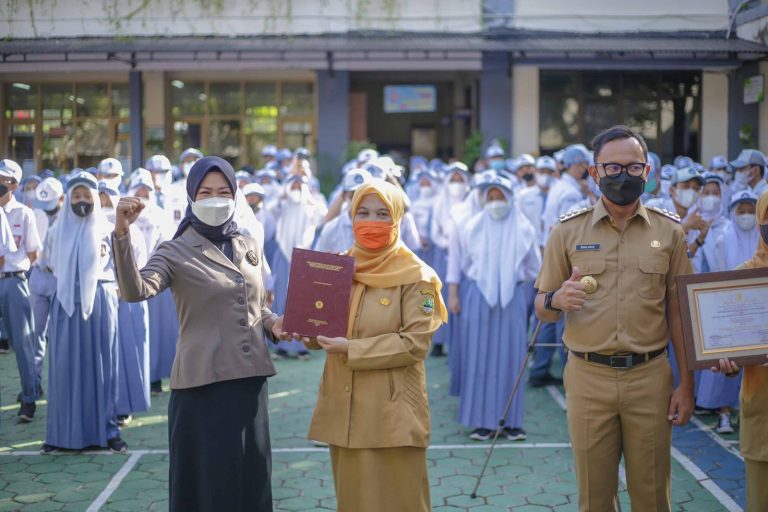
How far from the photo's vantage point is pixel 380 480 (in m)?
4.15

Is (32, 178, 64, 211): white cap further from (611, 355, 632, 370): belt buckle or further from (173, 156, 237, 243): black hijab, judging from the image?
(611, 355, 632, 370): belt buckle

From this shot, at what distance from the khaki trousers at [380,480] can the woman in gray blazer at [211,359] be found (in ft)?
1.57

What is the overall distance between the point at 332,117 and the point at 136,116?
485 cm

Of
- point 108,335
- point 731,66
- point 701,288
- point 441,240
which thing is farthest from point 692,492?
point 731,66

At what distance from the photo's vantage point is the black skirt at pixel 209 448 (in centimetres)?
422

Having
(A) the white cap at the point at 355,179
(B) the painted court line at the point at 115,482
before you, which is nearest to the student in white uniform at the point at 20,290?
(B) the painted court line at the point at 115,482

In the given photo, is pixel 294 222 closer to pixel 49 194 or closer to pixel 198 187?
pixel 49 194

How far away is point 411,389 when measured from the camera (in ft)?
13.9

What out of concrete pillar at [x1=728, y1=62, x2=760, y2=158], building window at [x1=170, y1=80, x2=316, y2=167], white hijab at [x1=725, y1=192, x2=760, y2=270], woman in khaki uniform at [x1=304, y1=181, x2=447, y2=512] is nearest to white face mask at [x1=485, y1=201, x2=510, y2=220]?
white hijab at [x1=725, y1=192, x2=760, y2=270]

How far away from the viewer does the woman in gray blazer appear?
420 cm

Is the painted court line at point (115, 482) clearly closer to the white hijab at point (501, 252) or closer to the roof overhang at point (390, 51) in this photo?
the white hijab at point (501, 252)

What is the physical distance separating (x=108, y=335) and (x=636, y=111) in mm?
16599

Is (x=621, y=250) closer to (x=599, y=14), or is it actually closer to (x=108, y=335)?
(x=108, y=335)

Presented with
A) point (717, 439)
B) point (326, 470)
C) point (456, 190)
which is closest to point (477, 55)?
point (456, 190)
